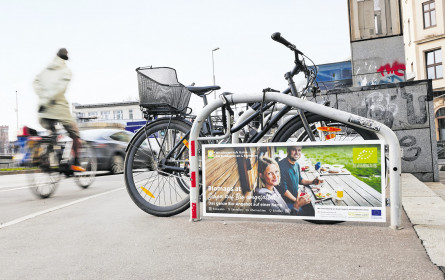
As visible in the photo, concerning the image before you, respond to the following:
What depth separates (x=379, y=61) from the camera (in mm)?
8914

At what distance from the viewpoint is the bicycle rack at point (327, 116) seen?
127 inches

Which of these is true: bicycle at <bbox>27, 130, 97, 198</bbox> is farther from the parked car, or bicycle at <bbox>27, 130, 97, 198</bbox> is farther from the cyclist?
the parked car

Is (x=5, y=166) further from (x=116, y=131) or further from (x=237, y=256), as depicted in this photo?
(x=237, y=256)

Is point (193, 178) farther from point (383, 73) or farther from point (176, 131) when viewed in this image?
point (383, 73)

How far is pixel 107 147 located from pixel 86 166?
5550 mm

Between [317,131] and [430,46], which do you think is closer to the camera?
[317,131]

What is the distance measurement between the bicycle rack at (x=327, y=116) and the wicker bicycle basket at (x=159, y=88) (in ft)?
1.41

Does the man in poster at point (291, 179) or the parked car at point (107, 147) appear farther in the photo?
the parked car at point (107, 147)

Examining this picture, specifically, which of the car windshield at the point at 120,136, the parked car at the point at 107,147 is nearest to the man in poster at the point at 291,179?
the parked car at the point at 107,147

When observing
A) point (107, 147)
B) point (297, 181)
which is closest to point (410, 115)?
point (297, 181)

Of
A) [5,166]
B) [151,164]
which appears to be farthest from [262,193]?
[5,166]

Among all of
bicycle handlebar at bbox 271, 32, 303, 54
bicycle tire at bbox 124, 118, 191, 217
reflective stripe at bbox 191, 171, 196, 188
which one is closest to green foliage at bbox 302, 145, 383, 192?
bicycle handlebar at bbox 271, 32, 303, 54

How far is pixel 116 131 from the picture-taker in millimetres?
12750

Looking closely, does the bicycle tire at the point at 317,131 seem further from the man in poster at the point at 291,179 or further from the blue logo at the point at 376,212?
the blue logo at the point at 376,212
